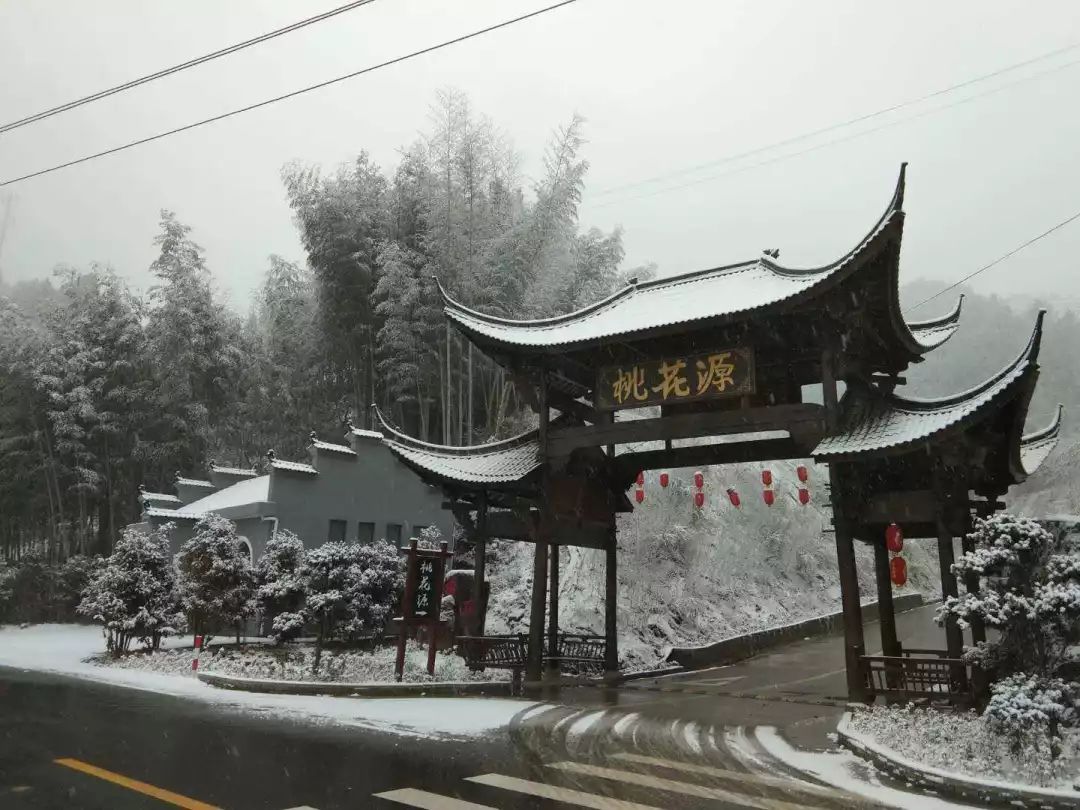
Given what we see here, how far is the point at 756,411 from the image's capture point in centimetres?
950

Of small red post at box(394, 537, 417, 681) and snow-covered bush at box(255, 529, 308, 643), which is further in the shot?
snow-covered bush at box(255, 529, 308, 643)

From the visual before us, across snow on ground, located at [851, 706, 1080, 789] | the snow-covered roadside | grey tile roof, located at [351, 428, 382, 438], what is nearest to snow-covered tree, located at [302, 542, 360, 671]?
the snow-covered roadside

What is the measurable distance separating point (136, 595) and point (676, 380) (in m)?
11.3

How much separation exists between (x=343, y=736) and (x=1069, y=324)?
64246 millimetres

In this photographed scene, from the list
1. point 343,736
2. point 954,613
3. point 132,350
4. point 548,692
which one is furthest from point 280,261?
point 954,613

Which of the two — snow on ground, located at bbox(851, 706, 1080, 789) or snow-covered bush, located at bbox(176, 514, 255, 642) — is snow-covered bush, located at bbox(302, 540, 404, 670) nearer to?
snow-covered bush, located at bbox(176, 514, 255, 642)

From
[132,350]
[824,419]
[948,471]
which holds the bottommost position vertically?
[948,471]

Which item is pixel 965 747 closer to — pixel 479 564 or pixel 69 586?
pixel 479 564

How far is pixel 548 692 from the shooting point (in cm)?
1032

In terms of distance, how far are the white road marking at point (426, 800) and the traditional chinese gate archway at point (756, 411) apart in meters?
5.27

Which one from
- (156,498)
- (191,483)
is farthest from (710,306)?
(156,498)

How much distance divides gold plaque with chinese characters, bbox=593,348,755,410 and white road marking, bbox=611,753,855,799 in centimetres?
484

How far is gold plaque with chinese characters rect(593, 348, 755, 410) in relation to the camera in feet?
31.9

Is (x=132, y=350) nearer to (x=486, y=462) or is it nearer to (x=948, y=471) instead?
(x=486, y=462)
